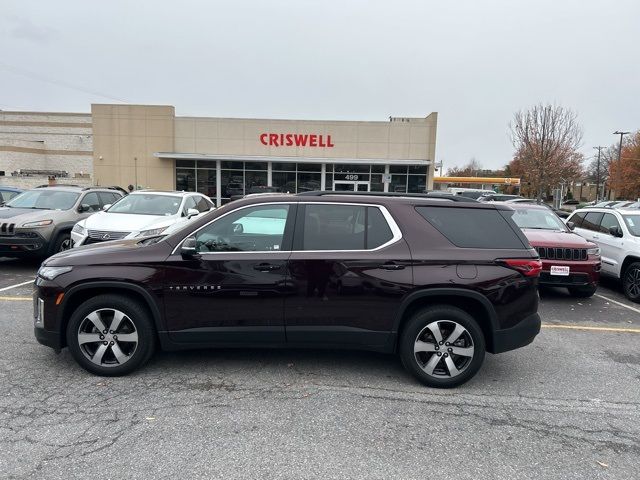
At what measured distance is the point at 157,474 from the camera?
8.66 ft

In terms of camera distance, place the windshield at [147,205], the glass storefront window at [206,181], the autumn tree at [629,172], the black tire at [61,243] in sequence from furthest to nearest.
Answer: the autumn tree at [629,172] < the glass storefront window at [206,181] < the windshield at [147,205] < the black tire at [61,243]

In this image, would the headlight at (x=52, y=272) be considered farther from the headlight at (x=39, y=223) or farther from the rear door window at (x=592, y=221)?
the rear door window at (x=592, y=221)

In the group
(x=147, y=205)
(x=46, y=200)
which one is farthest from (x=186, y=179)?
(x=147, y=205)

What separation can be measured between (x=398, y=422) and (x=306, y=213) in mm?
1933

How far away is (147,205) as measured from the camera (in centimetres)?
962

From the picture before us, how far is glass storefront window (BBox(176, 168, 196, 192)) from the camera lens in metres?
26.0

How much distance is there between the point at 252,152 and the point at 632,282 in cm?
2122

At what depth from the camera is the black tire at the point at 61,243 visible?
Result: 28.6 feet

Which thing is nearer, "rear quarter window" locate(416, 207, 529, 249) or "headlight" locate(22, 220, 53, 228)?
"rear quarter window" locate(416, 207, 529, 249)

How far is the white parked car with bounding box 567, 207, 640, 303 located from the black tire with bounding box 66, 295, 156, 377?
803cm

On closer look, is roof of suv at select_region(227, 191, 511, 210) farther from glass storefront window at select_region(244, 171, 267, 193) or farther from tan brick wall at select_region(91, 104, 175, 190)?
tan brick wall at select_region(91, 104, 175, 190)

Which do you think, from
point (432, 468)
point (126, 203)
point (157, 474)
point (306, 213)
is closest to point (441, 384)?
point (432, 468)

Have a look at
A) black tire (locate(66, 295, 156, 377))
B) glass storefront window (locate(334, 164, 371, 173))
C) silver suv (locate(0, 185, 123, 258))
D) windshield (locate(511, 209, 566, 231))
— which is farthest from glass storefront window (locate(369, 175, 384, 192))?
black tire (locate(66, 295, 156, 377))

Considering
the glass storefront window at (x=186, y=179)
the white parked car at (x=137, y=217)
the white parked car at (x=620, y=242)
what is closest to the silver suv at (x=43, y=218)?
the white parked car at (x=137, y=217)
